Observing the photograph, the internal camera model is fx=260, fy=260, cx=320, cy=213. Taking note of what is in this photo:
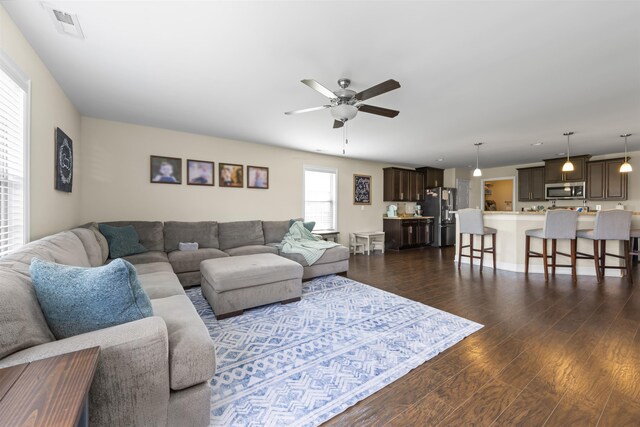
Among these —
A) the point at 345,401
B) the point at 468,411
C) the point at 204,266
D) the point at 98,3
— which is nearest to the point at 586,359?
the point at 468,411

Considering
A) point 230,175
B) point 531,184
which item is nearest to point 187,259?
point 230,175

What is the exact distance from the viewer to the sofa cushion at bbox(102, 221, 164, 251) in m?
3.81

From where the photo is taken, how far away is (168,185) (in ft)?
14.4

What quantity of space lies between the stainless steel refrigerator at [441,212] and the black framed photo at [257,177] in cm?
491

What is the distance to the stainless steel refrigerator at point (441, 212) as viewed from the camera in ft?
24.4

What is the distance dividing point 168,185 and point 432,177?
6.89m

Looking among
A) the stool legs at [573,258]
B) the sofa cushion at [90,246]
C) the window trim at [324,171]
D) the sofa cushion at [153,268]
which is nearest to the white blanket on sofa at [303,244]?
the window trim at [324,171]

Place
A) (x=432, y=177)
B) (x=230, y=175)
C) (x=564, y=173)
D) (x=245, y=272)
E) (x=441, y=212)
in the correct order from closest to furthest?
(x=245, y=272) → (x=230, y=175) → (x=564, y=173) → (x=441, y=212) → (x=432, y=177)

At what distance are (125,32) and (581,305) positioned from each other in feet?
16.7

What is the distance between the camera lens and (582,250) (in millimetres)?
4215

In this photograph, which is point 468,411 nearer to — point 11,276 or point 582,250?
point 11,276

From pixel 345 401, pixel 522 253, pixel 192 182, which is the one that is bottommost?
pixel 345 401

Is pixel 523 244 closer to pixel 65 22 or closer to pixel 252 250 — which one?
pixel 252 250

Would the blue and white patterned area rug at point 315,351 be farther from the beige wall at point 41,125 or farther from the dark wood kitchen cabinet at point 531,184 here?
the dark wood kitchen cabinet at point 531,184
